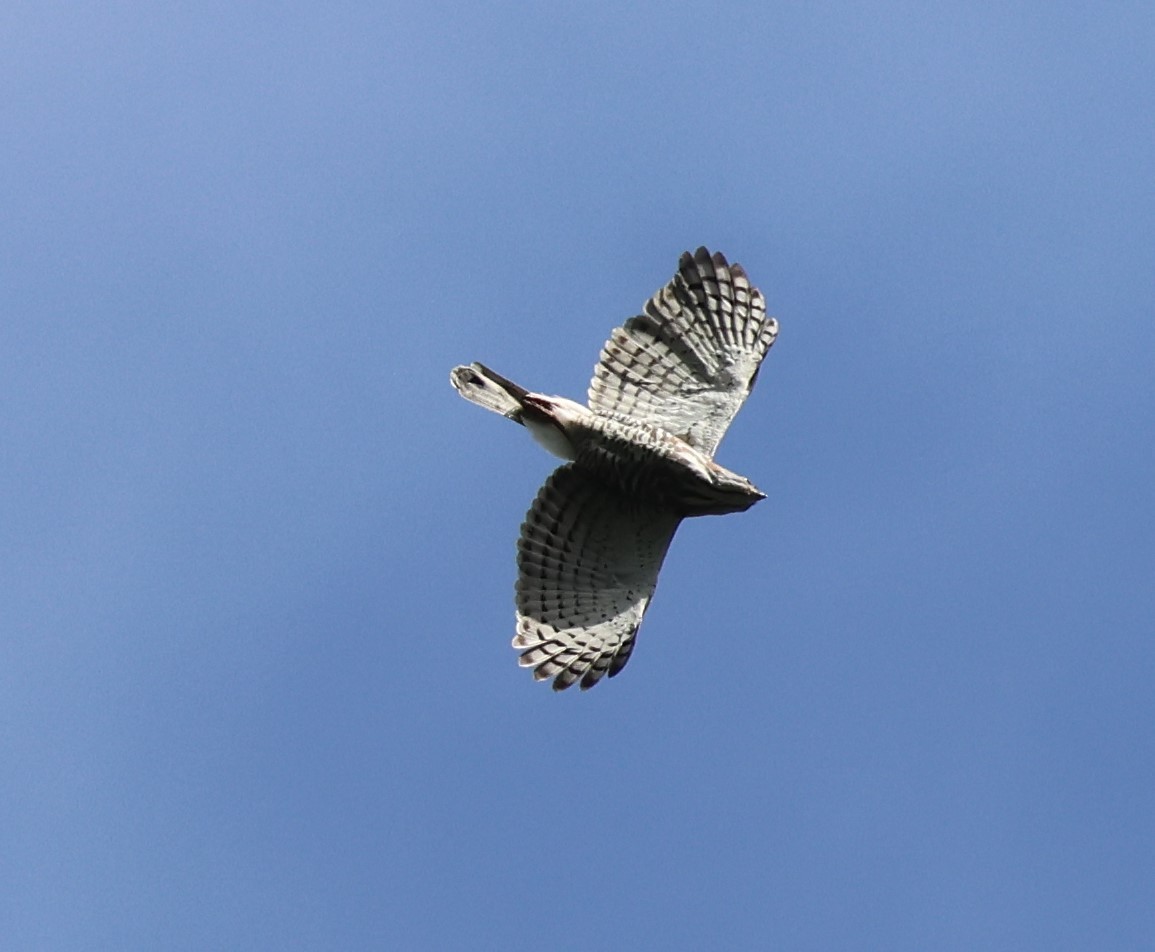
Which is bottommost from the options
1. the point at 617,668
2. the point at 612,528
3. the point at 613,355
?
the point at 617,668

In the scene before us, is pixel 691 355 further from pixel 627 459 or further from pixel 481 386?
pixel 481 386

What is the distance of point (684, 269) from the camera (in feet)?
58.1

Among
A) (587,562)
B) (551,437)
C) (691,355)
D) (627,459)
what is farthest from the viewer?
(691,355)

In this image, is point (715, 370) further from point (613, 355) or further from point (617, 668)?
point (617, 668)

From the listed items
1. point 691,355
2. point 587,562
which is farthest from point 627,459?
point 691,355

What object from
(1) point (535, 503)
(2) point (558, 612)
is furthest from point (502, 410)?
(2) point (558, 612)

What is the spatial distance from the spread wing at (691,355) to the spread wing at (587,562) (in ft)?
2.91

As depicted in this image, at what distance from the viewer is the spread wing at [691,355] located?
56.4 ft

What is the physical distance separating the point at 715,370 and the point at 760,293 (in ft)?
3.03

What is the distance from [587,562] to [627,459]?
1048mm

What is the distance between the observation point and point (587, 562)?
16.8 m

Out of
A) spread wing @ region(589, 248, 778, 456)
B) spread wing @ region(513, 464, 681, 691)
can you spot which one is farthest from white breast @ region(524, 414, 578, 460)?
spread wing @ region(589, 248, 778, 456)

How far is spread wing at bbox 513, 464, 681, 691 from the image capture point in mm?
16500

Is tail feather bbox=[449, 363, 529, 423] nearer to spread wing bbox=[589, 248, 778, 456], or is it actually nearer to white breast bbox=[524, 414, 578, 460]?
white breast bbox=[524, 414, 578, 460]
